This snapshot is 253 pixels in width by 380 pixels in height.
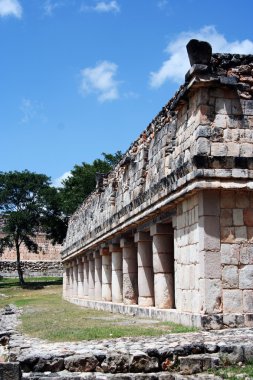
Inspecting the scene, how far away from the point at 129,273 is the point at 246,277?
6.60m

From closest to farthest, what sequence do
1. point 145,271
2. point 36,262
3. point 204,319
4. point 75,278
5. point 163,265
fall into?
point 204,319, point 163,265, point 145,271, point 75,278, point 36,262

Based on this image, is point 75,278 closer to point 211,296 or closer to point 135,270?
point 135,270

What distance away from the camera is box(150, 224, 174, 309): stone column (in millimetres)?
12195

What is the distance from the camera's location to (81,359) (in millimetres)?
6438

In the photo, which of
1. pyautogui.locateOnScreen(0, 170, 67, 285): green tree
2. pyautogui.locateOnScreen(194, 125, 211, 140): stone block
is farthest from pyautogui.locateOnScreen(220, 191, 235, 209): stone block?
pyautogui.locateOnScreen(0, 170, 67, 285): green tree

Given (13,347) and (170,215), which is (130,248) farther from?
(13,347)

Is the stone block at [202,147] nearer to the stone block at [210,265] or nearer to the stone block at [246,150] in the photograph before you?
the stone block at [246,150]

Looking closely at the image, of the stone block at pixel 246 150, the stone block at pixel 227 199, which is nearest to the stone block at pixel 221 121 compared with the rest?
the stone block at pixel 246 150

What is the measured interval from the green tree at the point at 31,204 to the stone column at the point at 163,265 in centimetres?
3174

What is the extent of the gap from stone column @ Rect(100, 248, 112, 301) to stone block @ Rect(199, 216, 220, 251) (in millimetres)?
10051

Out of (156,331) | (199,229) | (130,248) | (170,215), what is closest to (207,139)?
(199,229)

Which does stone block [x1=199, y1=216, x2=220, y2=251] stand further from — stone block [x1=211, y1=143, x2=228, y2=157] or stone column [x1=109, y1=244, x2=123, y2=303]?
stone column [x1=109, y1=244, x2=123, y2=303]

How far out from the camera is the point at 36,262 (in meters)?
52.7

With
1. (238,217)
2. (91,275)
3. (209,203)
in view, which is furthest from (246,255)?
(91,275)
